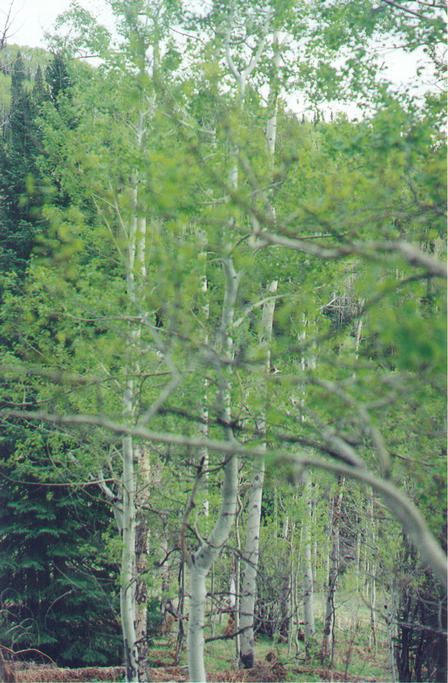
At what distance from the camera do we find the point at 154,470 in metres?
9.34

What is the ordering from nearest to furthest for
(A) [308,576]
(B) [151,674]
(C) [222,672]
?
1. (C) [222,672]
2. (B) [151,674]
3. (A) [308,576]

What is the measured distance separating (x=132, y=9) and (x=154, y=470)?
22.8 ft

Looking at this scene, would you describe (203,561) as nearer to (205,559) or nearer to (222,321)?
(205,559)

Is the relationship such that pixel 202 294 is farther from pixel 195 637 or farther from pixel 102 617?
pixel 102 617

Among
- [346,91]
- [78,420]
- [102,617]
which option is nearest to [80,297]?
[346,91]

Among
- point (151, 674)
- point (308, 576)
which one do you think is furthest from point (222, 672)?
point (308, 576)

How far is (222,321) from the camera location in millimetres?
5758

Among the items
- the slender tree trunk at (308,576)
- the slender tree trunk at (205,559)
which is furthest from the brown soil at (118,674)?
the slender tree trunk at (205,559)

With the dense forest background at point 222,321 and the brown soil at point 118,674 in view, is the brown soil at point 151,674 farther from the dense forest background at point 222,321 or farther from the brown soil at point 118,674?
the dense forest background at point 222,321

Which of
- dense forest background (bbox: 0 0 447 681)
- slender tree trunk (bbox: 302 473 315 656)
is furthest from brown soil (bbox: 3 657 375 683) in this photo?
slender tree trunk (bbox: 302 473 315 656)

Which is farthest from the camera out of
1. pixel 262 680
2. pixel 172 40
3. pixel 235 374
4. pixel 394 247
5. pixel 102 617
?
pixel 102 617

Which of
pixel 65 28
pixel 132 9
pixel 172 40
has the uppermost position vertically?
pixel 65 28

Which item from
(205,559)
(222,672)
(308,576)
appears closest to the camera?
(205,559)

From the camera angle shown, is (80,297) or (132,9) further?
(132,9)
